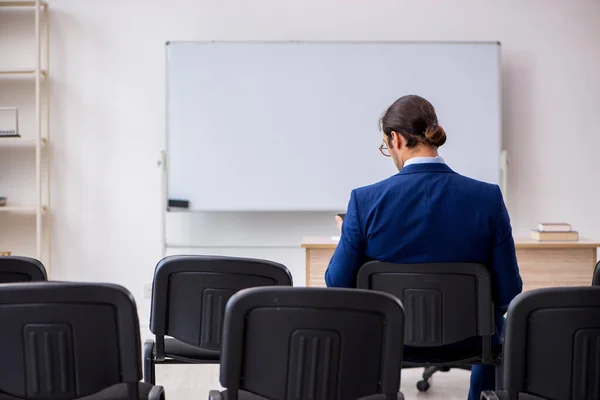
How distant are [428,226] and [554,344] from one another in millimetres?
653

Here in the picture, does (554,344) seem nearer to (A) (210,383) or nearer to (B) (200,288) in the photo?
(B) (200,288)

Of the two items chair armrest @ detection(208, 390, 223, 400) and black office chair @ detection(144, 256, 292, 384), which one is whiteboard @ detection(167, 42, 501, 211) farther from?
chair armrest @ detection(208, 390, 223, 400)

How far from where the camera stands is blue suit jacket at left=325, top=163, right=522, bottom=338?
7.13 feet

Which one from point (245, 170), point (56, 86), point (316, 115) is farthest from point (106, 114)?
point (316, 115)

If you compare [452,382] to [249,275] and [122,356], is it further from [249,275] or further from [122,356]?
[122,356]

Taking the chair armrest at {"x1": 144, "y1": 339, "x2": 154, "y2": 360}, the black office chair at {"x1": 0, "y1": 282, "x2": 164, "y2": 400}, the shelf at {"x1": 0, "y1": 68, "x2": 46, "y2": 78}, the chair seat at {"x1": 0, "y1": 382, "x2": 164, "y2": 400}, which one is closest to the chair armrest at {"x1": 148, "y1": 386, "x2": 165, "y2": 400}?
the chair seat at {"x1": 0, "y1": 382, "x2": 164, "y2": 400}

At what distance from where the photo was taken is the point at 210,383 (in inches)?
153

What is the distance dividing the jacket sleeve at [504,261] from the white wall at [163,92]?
3.08m

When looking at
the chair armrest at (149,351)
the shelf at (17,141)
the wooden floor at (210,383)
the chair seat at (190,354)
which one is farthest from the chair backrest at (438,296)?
the shelf at (17,141)

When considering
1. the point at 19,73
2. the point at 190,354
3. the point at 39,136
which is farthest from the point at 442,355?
the point at 19,73

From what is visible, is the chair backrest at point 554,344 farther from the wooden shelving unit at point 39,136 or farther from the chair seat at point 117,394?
the wooden shelving unit at point 39,136

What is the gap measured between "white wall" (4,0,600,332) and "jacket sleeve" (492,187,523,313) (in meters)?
3.08

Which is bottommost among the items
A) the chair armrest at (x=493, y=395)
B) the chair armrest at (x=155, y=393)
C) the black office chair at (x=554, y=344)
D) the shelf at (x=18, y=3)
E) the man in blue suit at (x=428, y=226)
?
the chair armrest at (x=493, y=395)

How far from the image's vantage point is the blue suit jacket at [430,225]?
7.13 ft
